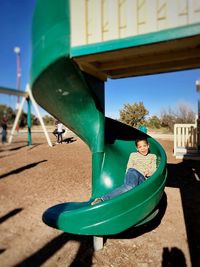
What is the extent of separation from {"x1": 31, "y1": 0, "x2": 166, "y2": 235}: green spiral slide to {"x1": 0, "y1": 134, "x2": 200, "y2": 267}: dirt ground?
373mm

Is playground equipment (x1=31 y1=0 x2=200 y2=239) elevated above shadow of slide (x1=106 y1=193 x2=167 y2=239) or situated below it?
above

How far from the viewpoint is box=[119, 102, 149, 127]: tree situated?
98.2 ft

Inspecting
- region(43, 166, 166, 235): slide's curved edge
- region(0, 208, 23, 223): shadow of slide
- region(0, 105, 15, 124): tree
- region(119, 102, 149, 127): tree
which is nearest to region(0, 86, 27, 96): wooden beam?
region(0, 208, 23, 223): shadow of slide

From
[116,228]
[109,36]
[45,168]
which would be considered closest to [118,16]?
[109,36]

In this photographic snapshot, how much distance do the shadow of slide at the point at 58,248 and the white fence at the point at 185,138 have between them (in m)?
9.05

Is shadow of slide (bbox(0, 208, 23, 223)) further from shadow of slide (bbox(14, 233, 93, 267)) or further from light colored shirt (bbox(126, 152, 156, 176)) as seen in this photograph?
light colored shirt (bbox(126, 152, 156, 176))

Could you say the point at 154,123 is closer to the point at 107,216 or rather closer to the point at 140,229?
the point at 140,229

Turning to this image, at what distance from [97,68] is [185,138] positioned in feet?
31.2

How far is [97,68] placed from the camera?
13.6ft

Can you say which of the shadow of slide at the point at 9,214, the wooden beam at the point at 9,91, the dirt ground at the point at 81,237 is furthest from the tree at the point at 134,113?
the shadow of slide at the point at 9,214

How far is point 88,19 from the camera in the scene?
3213 millimetres

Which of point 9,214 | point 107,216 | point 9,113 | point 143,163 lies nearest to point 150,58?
point 143,163

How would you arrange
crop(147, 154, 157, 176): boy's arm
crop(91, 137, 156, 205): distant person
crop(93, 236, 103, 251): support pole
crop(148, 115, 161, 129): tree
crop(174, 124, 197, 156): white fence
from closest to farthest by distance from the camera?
crop(93, 236, 103, 251): support pole
crop(91, 137, 156, 205): distant person
crop(147, 154, 157, 176): boy's arm
crop(174, 124, 197, 156): white fence
crop(148, 115, 161, 129): tree

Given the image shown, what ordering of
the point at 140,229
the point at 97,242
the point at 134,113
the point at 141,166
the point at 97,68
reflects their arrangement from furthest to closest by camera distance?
the point at 134,113 → the point at 140,229 → the point at 141,166 → the point at 97,68 → the point at 97,242
